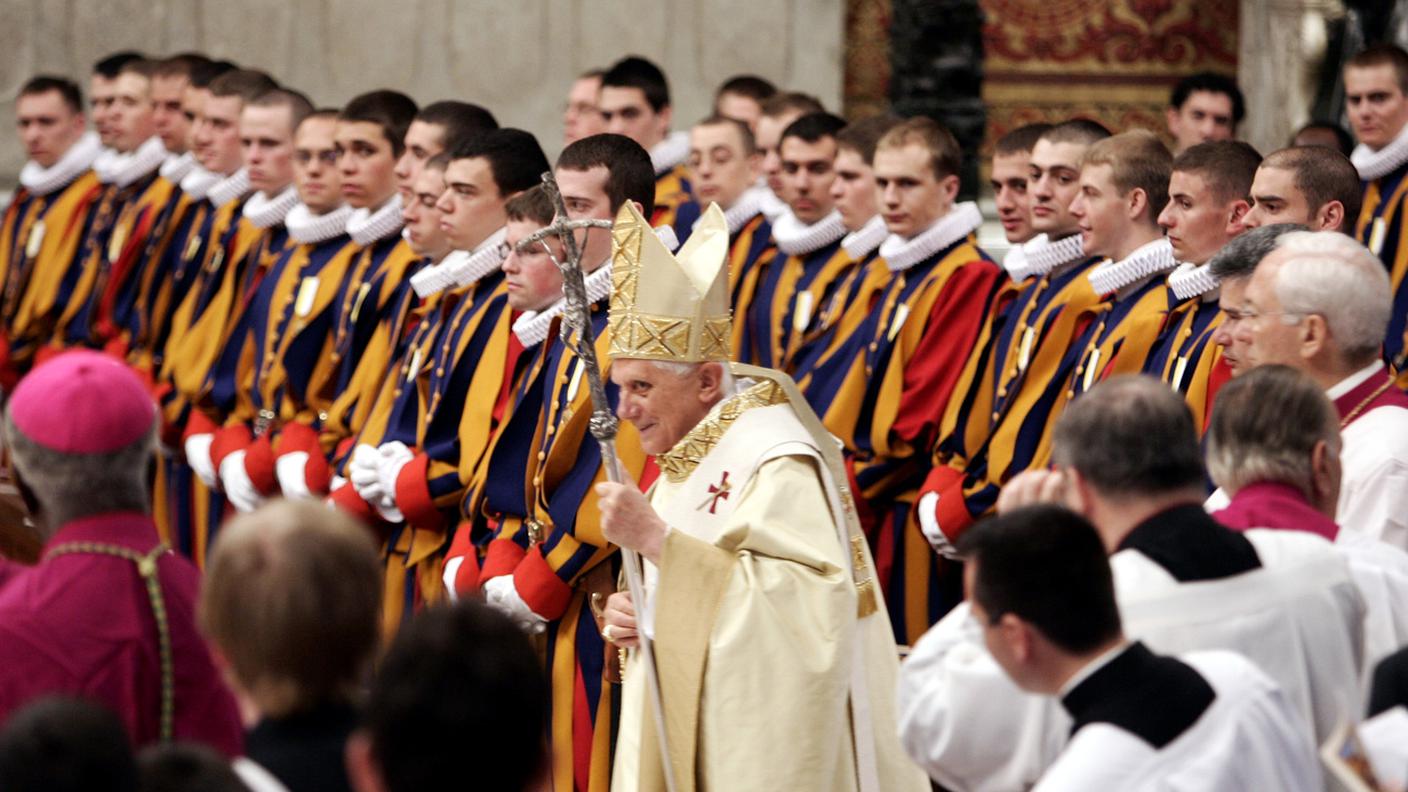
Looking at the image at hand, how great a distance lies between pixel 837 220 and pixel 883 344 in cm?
111

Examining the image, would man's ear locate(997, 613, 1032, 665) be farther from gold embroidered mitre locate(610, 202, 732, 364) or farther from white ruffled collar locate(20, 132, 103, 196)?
white ruffled collar locate(20, 132, 103, 196)

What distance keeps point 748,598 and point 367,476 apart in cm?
245

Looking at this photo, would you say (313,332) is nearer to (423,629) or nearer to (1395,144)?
(1395,144)

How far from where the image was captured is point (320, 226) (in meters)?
8.34

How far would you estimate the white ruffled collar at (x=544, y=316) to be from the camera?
19.5ft

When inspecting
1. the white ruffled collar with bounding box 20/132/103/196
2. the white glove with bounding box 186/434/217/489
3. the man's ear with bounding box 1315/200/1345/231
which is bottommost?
the white glove with bounding box 186/434/217/489

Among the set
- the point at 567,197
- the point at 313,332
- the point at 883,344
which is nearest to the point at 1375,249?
the point at 883,344

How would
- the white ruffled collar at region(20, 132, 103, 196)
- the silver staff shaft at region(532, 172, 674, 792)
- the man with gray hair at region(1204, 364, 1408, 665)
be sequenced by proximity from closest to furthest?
the man with gray hair at region(1204, 364, 1408, 665) < the silver staff shaft at region(532, 172, 674, 792) < the white ruffled collar at region(20, 132, 103, 196)

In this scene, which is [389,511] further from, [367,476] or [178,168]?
[178,168]

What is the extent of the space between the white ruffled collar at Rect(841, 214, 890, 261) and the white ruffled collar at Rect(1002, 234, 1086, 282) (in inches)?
30.7

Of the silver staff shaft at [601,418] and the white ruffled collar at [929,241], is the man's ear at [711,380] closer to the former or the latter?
the silver staff shaft at [601,418]

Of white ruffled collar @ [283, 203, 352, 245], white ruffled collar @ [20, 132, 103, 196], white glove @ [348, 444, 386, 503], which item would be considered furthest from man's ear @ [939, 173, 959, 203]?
white ruffled collar @ [20, 132, 103, 196]

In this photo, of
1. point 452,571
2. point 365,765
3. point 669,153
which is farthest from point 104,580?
point 669,153

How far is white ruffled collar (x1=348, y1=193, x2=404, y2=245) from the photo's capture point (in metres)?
8.10
